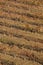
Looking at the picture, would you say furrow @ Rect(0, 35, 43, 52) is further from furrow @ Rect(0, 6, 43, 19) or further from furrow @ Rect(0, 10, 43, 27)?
furrow @ Rect(0, 6, 43, 19)

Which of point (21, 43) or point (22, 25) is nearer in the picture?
point (21, 43)

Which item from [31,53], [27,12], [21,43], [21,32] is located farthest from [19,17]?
[31,53]

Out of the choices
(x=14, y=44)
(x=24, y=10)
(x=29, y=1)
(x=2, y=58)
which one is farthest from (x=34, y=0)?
(x=2, y=58)

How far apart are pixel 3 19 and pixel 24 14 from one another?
27 cm

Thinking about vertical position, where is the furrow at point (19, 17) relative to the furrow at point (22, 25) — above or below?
above

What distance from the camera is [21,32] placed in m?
2.24

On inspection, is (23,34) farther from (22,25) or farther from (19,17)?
(19,17)

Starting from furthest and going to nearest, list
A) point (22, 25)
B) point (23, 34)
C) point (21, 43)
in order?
point (22, 25) < point (23, 34) < point (21, 43)

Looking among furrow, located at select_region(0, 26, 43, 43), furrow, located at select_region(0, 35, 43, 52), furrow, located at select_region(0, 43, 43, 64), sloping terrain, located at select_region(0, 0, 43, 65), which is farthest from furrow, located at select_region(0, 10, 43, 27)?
furrow, located at select_region(0, 43, 43, 64)

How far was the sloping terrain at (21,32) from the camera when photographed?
1960 mm

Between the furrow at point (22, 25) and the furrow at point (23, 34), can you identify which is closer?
the furrow at point (23, 34)

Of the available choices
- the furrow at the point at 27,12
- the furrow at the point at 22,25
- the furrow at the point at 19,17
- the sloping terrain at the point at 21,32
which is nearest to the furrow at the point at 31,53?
the sloping terrain at the point at 21,32

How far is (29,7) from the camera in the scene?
8.55 ft

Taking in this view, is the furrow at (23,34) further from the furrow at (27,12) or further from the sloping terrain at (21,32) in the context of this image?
the furrow at (27,12)
